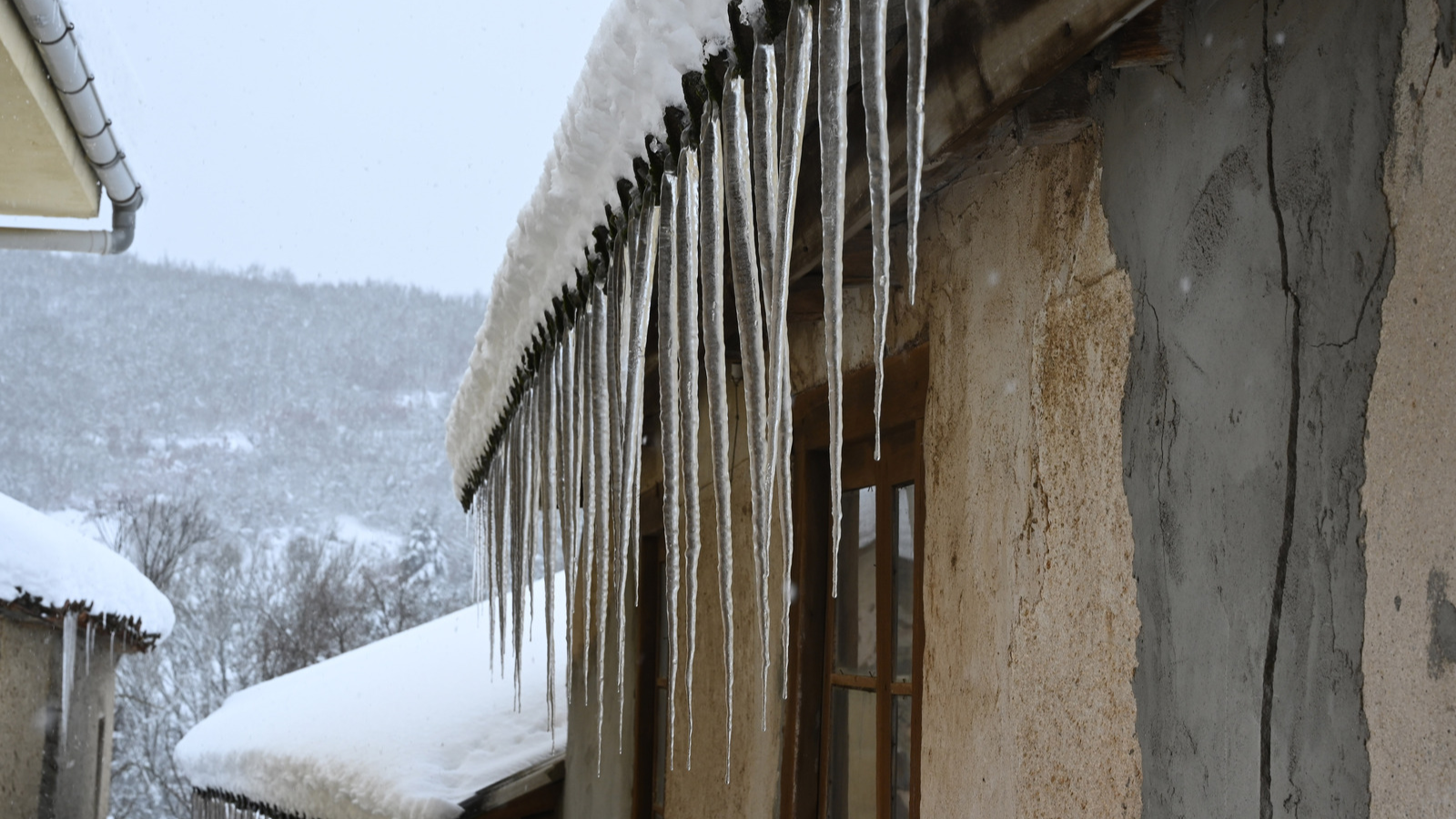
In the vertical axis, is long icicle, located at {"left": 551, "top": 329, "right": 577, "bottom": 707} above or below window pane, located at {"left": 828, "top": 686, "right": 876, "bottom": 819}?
above

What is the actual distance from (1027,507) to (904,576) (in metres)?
0.74

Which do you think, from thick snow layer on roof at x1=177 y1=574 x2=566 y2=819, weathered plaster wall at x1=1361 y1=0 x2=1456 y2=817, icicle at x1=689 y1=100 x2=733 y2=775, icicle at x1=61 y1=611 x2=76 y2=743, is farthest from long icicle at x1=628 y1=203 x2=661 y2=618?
icicle at x1=61 y1=611 x2=76 y2=743

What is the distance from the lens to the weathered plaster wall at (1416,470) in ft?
3.19

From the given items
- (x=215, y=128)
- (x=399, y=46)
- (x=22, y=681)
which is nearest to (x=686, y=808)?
(x=22, y=681)

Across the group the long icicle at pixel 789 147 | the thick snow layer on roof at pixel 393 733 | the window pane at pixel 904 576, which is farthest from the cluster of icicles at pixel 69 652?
the long icicle at pixel 789 147

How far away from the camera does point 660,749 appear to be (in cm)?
441

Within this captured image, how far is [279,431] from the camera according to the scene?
6469cm

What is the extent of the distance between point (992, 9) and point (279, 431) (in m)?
67.7

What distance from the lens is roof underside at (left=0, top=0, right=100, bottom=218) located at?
475 cm

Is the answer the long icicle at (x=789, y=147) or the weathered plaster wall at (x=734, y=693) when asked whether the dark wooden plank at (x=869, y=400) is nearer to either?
the weathered plaster wall at (x=734, y=693)

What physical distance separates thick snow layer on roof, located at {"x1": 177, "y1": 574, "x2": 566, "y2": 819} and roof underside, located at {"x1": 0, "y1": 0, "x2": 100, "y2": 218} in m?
3.03

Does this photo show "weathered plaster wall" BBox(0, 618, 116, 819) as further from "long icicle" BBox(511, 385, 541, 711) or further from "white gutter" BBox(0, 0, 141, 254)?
"long icicle" BBox(511, 385, 541, 711)

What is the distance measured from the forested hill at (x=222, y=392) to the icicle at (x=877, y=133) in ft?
163

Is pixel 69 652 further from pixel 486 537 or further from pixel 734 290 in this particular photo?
pixel 734 290
